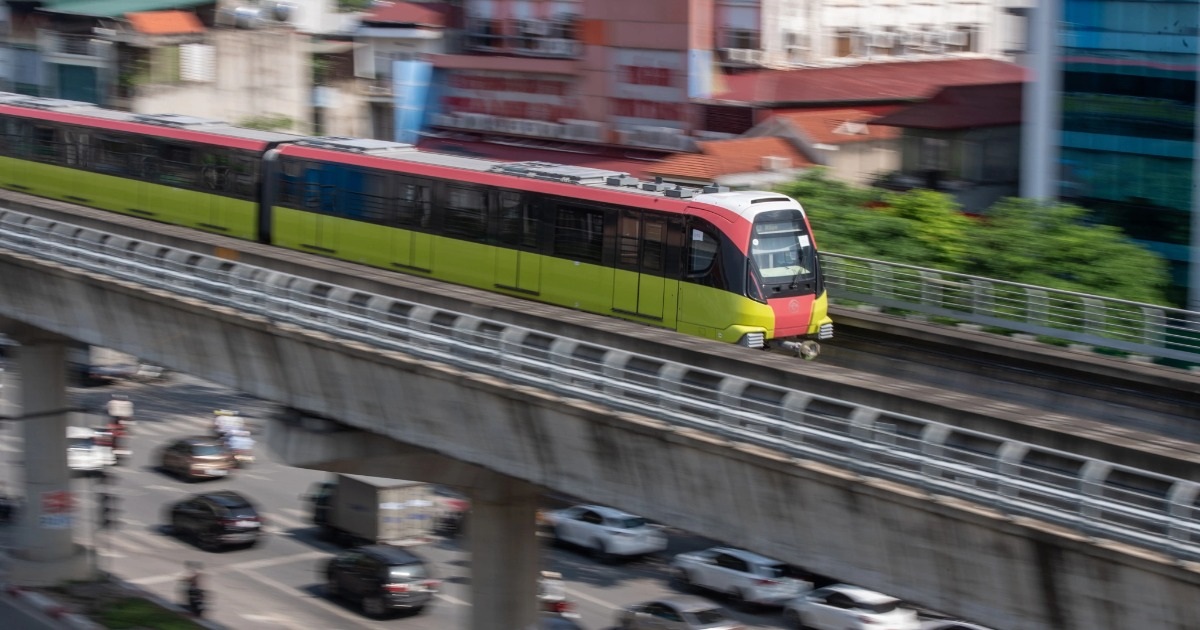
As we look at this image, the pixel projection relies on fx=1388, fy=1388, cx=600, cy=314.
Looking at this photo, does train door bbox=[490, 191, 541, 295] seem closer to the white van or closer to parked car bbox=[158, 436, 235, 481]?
parked car bbox=[158, 436, 235, 481]

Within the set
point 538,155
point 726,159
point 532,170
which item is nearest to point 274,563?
Result: point 532,170

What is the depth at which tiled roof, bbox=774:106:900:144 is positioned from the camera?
1558 inches

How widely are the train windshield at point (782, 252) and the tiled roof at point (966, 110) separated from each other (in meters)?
16.4

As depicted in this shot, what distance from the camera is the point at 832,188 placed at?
105ft

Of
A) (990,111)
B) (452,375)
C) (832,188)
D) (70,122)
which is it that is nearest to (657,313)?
(452,375)

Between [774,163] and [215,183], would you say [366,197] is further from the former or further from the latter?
[774,163]

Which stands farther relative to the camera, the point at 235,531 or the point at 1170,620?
the point at 235,531

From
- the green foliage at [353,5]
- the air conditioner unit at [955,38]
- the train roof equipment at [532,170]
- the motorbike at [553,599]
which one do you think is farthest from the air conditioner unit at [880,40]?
the green foliage at [353,5]

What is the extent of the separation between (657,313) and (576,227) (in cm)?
204

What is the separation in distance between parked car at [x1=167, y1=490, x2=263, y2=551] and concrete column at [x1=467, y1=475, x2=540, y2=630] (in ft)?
46.6

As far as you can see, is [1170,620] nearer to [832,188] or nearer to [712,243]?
[712,243]

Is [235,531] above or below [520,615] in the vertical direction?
below

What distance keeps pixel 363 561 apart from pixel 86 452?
38.4ft

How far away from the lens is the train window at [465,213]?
22109mm
